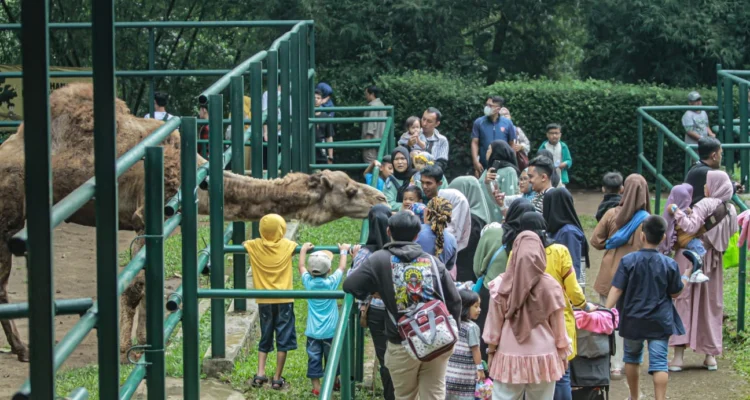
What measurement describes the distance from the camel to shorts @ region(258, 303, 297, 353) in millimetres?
634

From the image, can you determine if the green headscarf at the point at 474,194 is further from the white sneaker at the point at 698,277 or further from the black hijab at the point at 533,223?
the black hijab at the point at 533,223

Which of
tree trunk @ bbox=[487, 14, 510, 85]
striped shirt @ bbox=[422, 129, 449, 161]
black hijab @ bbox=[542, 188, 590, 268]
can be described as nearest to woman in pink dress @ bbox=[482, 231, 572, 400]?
black hijab @ bbox=[542, 188, 590, 268]

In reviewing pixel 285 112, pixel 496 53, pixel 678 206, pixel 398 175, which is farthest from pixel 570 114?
pixel 678 206

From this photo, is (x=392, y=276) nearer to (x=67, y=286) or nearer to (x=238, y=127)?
(x=238, y=127)

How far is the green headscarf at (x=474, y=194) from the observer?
919 cm

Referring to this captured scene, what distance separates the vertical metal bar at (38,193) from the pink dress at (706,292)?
6964 millimetres

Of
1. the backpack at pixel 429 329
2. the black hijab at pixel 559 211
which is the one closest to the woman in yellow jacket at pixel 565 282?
the backpack at pixel 429 329

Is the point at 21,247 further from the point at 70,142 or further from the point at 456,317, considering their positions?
the point at 70,142

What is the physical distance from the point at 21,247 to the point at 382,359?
4353 mm

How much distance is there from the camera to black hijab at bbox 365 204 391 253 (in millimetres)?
6926

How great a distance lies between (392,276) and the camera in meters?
6.00

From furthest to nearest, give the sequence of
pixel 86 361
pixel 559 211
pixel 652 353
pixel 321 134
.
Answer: pixel 321 134
pixel 86 361
pixel 559 211
pixel 652 353

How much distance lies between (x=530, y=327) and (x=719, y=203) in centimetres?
315

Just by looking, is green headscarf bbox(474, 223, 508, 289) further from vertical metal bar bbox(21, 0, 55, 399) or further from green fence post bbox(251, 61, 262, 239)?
vertical metal bar bbox(21, 0, 55, 399)
